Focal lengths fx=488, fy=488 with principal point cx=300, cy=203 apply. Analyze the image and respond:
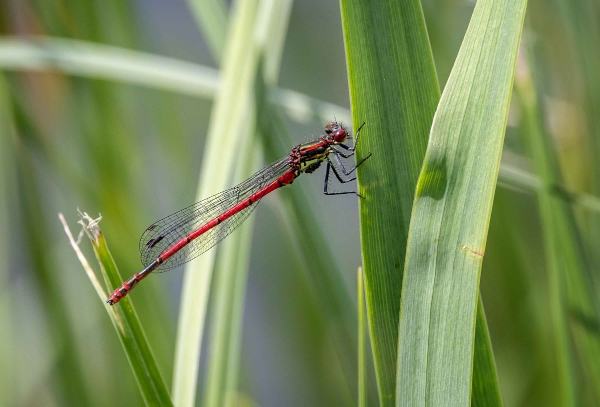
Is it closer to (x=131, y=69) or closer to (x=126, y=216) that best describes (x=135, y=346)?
(x=131, y=69)

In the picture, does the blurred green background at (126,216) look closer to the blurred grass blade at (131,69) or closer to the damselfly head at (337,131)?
the blurred grass blade at (131,69)

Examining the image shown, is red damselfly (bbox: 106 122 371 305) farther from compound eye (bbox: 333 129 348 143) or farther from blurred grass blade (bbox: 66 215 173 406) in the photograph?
blurred grass blade (bbox: 66 215 173 406)

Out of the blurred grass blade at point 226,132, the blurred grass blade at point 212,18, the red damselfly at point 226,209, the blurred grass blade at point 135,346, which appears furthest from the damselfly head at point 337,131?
the blurred grass blade at point 135,346

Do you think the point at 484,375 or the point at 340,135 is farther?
the point at 340,135

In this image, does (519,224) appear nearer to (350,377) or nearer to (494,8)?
(350,377)

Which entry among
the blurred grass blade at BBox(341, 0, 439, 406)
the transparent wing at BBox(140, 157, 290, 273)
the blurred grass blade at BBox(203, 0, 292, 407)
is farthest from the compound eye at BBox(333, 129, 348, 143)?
the blurred grass blade at BBox(341, 0, 439, 406)

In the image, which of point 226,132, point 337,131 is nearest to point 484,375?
point 226,132

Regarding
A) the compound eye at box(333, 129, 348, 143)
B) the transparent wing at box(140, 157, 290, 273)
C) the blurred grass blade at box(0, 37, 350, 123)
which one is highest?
the blurred grass blade at box(0, 37, 350, 123)
